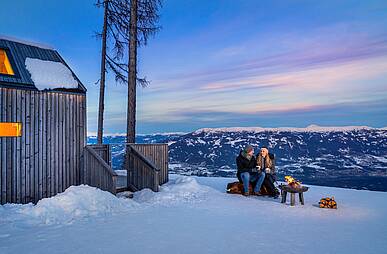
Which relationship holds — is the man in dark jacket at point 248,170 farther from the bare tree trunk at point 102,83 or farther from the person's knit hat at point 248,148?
the bare tree trunk at point 102,83

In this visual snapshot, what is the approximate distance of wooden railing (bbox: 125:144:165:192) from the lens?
9.09 meters

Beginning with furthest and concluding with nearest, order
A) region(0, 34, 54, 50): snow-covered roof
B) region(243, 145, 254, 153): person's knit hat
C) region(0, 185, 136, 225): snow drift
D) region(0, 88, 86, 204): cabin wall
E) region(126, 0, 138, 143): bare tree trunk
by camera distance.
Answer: region(126, 0, 138, 143): bare tree trunk
region(243, 145, 254, 153): person's knit hat
region(0, 34, 54, 50): snow-covered roof
region(0, 88, 86, 204): cabin wall
region(0, 185, 136, 225): snow drift

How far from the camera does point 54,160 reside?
28.1 feet

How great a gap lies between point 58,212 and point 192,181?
15.6 feet

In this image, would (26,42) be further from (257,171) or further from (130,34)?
(257,171)

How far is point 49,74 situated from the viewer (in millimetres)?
8789

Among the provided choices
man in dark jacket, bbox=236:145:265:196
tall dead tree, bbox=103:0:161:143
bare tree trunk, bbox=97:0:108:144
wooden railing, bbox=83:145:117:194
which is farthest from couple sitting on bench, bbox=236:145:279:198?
bare tree trunk, bbox=97:0:108:144

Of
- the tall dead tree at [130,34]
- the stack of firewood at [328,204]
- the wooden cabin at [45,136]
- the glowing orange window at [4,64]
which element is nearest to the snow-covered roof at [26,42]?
the wooden cabin at [45,136]

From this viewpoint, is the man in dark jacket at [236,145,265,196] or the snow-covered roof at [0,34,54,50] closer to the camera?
the snow-covered roof at [0,34,54,50]

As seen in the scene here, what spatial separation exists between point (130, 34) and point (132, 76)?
205cm

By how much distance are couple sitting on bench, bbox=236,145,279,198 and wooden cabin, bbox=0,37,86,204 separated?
526cm

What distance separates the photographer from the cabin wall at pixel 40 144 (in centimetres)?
773

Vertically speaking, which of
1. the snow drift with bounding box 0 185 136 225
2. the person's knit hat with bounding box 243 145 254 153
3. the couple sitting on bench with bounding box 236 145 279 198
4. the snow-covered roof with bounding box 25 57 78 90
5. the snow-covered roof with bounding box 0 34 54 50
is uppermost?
the snow-covered roof with bounding box 0 34 54 50

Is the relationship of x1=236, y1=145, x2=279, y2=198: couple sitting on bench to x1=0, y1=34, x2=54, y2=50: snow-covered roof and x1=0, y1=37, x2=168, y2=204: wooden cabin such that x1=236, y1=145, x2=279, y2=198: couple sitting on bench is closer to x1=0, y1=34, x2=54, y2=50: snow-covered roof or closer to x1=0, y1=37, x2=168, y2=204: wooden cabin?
x1=0, y1=37, x2=168, y2=204: wooden cabin
